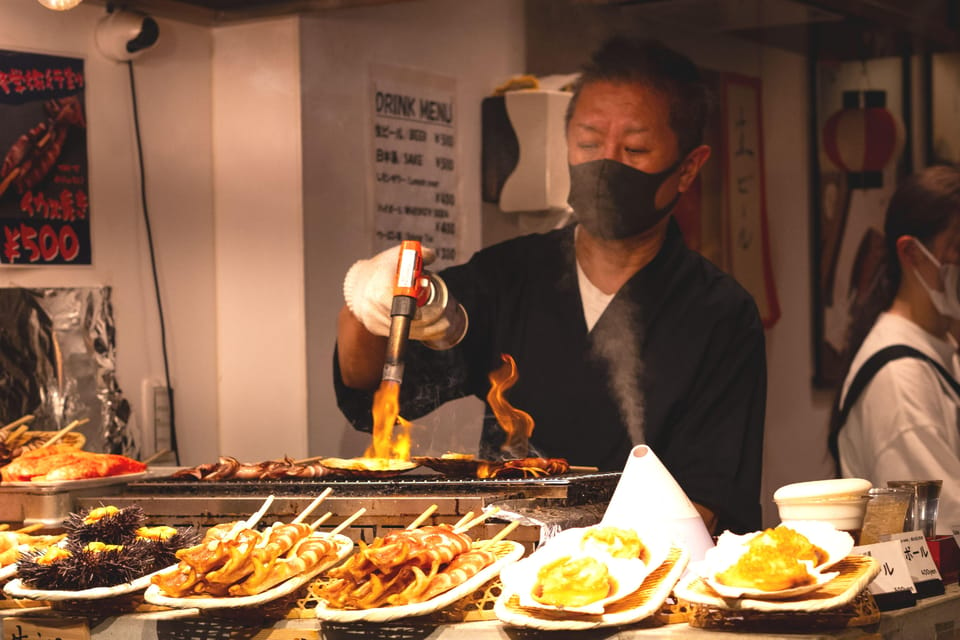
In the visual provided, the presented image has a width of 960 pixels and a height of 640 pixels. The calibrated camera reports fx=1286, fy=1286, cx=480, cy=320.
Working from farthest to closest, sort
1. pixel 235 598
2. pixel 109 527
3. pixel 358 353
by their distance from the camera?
1. pixel 358 353
2. pixel 109 527
3. pixel 235 598

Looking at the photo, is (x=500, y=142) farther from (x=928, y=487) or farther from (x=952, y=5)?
(x=928, y=487)

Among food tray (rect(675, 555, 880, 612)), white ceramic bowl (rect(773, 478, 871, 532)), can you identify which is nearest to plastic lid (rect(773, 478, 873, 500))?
white ceramic bowl (rect(773, 478, 871, 532))

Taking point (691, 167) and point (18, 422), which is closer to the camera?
point (18, 422)

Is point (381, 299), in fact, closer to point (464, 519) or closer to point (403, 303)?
point (403, 303)

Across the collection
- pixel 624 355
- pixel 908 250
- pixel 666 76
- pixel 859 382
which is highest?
pixel 666 76

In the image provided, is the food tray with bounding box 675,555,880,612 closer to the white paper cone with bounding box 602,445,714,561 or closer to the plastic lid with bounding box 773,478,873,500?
the plastic lid with bounding box 773,478,873,500

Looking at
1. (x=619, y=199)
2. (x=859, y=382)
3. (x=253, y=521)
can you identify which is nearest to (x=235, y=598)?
(x=253, y=521)

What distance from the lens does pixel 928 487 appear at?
2.46 meters

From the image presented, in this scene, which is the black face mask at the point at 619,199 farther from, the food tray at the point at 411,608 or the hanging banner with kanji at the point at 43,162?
the food tray at the point at 411,608

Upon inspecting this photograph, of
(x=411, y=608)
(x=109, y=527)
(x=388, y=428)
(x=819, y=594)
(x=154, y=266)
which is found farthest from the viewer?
(x=154, y=266)

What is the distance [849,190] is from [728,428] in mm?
905

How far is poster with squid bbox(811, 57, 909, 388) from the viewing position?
400 cm

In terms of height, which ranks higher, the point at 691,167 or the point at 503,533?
the point at 691,167

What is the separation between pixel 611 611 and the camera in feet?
6.68
